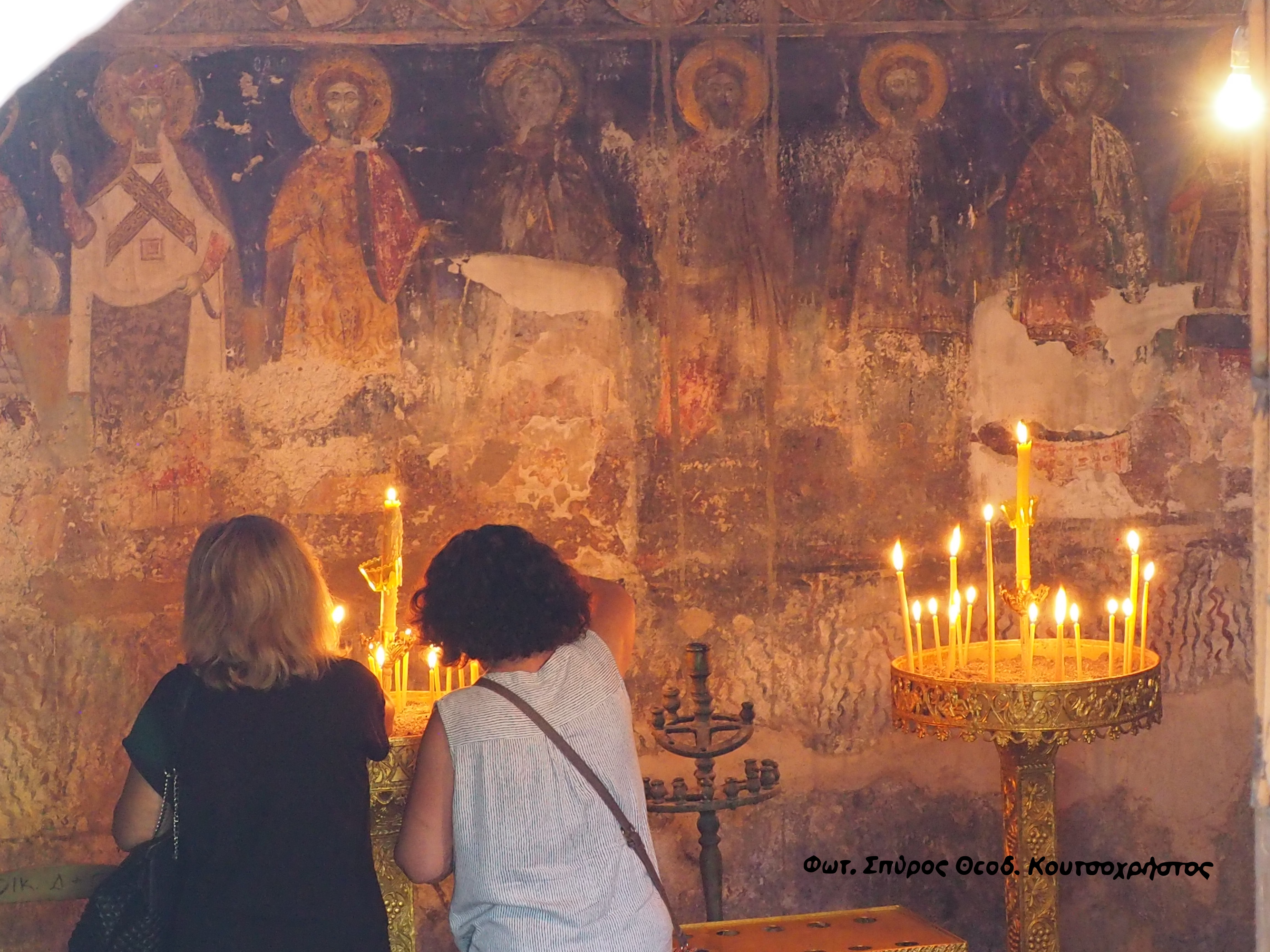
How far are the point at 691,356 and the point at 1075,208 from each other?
1696 millimetres

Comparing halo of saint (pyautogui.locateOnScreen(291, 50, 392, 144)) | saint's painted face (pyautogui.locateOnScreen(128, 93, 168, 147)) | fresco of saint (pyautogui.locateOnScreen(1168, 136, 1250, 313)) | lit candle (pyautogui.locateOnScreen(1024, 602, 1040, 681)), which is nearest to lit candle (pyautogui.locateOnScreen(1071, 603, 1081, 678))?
lit candle (pyautogui.locateOnScreen(1024, 602, 1040, 681))

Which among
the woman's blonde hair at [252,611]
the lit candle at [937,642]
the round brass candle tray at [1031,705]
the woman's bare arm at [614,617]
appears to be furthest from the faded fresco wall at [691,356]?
the woman's blonde hair at [252,611]

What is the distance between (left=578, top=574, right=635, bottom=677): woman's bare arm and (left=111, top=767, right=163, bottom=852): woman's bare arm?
1.01 metres

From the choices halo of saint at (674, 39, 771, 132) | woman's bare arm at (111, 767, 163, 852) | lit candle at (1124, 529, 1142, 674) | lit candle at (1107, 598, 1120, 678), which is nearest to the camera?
woman's bare arm at (111, 767, 163, 852)

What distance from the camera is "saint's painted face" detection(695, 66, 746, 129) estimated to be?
553 centimetres

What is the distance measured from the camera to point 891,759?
5.64 m

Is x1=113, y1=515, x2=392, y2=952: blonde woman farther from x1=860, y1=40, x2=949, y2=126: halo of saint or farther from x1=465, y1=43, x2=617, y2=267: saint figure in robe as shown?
x1=860, y1=40, x2=949, y2=126: halo of saint

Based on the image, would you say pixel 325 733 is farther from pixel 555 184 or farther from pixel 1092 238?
pixel 1092 238

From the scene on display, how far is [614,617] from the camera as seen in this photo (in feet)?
10.7

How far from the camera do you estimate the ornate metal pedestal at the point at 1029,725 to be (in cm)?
362

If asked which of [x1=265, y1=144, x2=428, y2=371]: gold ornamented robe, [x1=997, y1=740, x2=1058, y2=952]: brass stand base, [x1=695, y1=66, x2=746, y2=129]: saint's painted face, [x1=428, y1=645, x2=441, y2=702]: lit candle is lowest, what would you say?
[x1=997, y1=740, x2=1058, y2=952]: brass stand base

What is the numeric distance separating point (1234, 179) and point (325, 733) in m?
4.56

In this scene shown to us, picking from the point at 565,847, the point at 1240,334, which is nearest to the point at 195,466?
the point at 565,847

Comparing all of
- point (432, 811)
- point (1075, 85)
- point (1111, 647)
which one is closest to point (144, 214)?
point (432, 811)
